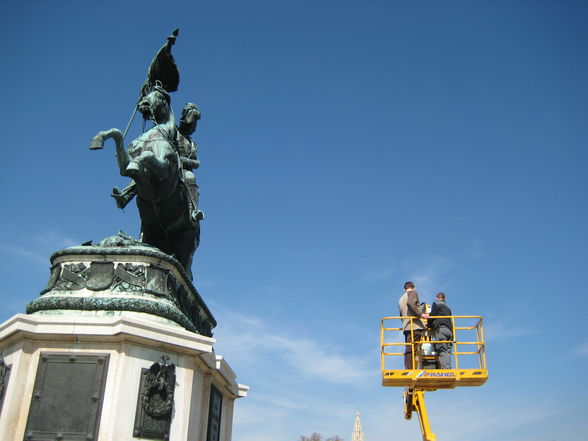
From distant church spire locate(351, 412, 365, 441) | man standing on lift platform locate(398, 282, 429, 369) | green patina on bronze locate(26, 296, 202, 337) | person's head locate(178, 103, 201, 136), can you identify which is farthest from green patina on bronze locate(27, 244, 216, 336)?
distant church spire locate(351, 412, 365, 441)

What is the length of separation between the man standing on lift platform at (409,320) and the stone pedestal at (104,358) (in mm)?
5304

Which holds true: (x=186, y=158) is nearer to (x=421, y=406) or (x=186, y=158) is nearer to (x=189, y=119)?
(x=189, y=119)

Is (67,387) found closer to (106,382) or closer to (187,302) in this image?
(106,382)

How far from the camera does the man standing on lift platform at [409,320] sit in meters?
12.3

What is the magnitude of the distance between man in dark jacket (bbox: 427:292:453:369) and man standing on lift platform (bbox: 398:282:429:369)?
0.94ft

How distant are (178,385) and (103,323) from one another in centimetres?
120

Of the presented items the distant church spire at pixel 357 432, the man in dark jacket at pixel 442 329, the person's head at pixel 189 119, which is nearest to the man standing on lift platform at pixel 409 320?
the man in dark jacket at pixel 442 329

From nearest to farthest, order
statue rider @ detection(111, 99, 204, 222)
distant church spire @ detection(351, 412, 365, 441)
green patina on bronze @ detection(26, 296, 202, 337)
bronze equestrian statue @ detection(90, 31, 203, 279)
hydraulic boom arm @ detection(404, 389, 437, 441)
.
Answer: green patina on bronze @ detection(26, 296, 202, 337) < bronze equestrian statue @ detection(90, 31, 203, 279) < statue rider @ detection(111, 99, 204, 222) < hydraulic boom arm @ detection(404, 389, 437, 441) < distant church spire @ detection(351, 412, 365, 441)

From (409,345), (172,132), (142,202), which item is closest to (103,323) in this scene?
(142,202)

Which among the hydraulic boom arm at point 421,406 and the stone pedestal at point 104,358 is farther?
the hydraulic boom arm at point 421,406

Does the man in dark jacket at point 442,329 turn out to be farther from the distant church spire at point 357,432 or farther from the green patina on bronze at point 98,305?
the distant church spire at point 357,432

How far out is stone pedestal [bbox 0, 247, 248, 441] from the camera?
7035mm

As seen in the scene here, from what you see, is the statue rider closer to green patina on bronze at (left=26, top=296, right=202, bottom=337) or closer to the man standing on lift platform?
green patina on bronze at (left=26, top=296, right=202, bottom=337)

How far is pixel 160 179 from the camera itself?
8992 mm
